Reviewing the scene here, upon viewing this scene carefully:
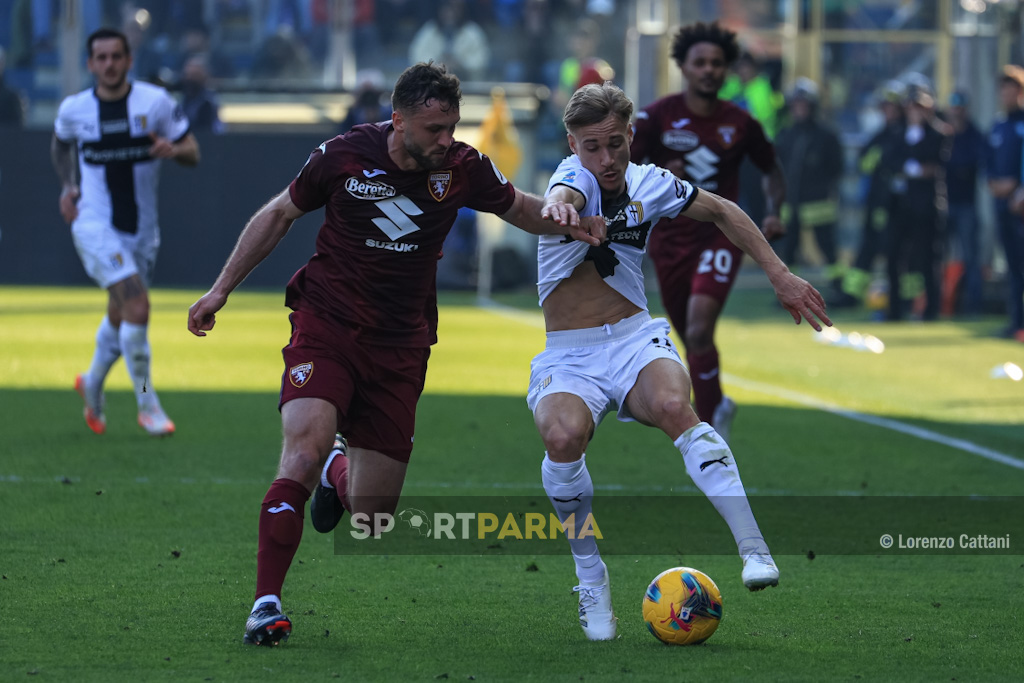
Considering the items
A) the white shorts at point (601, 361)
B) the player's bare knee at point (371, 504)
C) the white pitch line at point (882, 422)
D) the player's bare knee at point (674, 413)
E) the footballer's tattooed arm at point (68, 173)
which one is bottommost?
the white pitch line at point (882, 422)

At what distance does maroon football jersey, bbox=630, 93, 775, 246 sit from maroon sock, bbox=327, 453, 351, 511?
3.13m

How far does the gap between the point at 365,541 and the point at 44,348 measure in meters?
9.10

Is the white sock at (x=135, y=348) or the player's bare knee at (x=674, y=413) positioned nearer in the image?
the player's bare knee at (x=674, y=413)

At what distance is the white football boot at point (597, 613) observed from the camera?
5.25 m

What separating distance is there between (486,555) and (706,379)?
8.66 ft

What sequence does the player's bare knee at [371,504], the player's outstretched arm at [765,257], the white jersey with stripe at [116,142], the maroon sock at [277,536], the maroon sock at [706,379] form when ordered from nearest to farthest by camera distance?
the maroon sock at [277,536], the player's outstretched arm at [765,257], the player's bare knee at [371,504], the maroon sock at [706,379], the white jersey with stripe at [116,142]

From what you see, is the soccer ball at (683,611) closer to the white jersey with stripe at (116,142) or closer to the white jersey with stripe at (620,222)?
the white jersey with stripe at (620,222)

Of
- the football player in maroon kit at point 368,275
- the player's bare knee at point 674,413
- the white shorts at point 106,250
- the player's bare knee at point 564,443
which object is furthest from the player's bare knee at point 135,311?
the player's bare knee at point 674,413

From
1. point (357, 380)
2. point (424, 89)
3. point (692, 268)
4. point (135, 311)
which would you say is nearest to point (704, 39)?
point (692, 268)

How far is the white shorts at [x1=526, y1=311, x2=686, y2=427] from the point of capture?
567 centimetres

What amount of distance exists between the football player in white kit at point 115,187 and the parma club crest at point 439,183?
14.4 ft

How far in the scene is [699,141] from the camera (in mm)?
8969

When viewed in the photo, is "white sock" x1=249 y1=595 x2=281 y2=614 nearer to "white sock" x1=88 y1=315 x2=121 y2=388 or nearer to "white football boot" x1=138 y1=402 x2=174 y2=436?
"white football boot" x1=138 y1=402 x2=174 y2=436

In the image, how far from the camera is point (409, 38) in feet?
87.9
